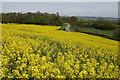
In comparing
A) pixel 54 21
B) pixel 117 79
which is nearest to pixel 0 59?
pixel 117 79

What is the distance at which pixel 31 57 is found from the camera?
602cm

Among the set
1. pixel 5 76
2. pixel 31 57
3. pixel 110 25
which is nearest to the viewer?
pixel 5 76

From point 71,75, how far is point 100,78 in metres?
0.95

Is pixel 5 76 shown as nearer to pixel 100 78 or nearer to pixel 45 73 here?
pixel 45 73

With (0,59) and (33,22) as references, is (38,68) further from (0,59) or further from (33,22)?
(33,22)

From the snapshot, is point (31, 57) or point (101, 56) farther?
point (101, 56)

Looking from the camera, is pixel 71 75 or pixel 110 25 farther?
pixel 110 25

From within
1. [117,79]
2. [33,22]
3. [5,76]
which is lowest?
[117,79]

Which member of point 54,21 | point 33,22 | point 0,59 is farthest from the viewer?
point 54,21

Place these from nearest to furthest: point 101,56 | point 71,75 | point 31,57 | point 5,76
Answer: point 5,76, point 71,75, point 31,57, point 101,56

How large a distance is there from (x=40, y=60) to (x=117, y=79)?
2589 millimetres

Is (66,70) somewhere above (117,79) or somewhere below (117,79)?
above

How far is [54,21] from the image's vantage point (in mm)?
55000

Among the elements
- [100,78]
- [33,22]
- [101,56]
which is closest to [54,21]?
[33,22]
